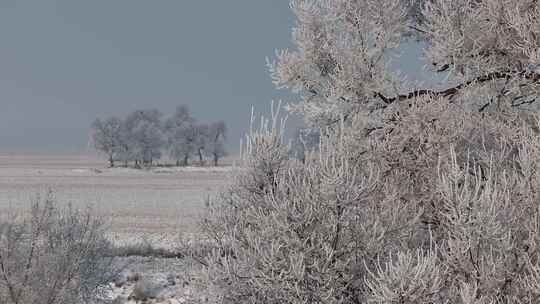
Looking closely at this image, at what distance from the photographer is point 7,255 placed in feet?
26.9

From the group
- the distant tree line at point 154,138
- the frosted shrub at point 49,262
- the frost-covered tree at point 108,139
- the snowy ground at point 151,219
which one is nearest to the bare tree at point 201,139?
the distant tree line at point 154,138

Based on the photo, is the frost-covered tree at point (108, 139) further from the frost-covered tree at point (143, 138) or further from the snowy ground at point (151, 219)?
the snowy ground at point (151, 219)

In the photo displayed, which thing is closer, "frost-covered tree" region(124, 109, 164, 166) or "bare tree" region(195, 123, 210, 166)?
"frost-covered tree" region(124, 109, 164, 166)

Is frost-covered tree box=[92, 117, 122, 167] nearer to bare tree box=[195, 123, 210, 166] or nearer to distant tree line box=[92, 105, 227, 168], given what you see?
distant tree line box=[92, 105, 227, 168]

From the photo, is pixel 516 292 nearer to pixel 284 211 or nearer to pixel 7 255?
pixel 284 211

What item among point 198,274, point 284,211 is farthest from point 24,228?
point 284,211

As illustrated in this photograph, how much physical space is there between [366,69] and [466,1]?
164 centimetres

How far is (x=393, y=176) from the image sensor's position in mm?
6945

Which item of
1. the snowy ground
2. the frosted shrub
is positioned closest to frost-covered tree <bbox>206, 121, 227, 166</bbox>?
the snowy ground

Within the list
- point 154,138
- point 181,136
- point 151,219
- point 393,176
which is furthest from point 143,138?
point 393,176

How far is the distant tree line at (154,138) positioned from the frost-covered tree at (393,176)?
3466 inches

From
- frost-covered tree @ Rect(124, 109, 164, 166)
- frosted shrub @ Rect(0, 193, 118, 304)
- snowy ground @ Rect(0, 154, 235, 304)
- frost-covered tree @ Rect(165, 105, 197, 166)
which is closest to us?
frosted shrub @ Rect(0, 193, 118, 304)

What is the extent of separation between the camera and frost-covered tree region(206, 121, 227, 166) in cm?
11456

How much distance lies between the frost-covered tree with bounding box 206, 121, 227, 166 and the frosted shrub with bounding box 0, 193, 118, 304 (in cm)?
10192
